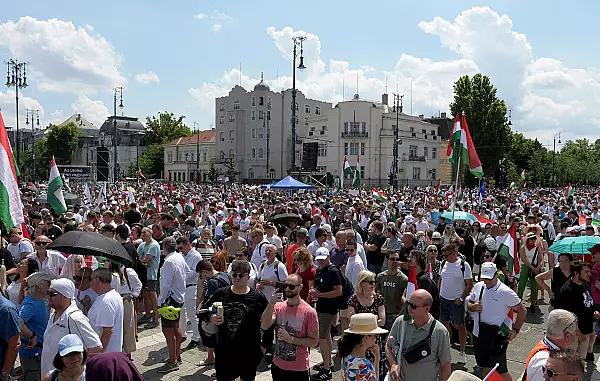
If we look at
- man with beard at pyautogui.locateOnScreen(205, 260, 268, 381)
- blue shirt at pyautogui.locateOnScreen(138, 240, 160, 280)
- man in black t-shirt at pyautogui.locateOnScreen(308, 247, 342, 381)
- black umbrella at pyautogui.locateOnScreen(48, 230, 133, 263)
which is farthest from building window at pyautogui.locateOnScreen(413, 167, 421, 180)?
man with beard at pyautogui.locateOnScreen(205, 260, 268, 381)

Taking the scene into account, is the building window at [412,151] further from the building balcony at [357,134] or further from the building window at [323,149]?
the building window at [323,149]

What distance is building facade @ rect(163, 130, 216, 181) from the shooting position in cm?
8819

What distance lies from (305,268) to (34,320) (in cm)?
331

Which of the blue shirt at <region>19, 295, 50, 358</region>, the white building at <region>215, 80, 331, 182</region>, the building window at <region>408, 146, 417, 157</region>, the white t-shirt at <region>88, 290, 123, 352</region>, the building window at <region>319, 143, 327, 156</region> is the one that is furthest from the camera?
the white building at <region>215, 80, 331, 182</region>

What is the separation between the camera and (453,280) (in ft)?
23.5

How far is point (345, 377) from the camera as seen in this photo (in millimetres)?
4195

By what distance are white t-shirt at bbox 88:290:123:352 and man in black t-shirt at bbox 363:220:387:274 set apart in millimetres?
6210

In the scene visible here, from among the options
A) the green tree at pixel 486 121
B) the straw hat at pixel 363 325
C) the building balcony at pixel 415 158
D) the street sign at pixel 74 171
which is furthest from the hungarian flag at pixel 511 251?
the building balcony at pixel 415 158

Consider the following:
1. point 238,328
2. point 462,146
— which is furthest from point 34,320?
point 462,146

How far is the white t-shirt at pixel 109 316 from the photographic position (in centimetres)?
482

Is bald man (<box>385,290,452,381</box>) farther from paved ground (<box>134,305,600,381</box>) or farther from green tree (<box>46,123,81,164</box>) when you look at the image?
green tree (<box>46,123,81,164</box>)

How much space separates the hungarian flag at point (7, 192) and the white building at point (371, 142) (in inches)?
2462

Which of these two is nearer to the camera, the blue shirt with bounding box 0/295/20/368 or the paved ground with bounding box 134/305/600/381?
the blue shirt with bounding box 0/295/20/368

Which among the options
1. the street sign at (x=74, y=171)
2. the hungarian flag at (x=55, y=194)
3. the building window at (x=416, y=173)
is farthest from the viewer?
the building window at (x=416, y=173)
